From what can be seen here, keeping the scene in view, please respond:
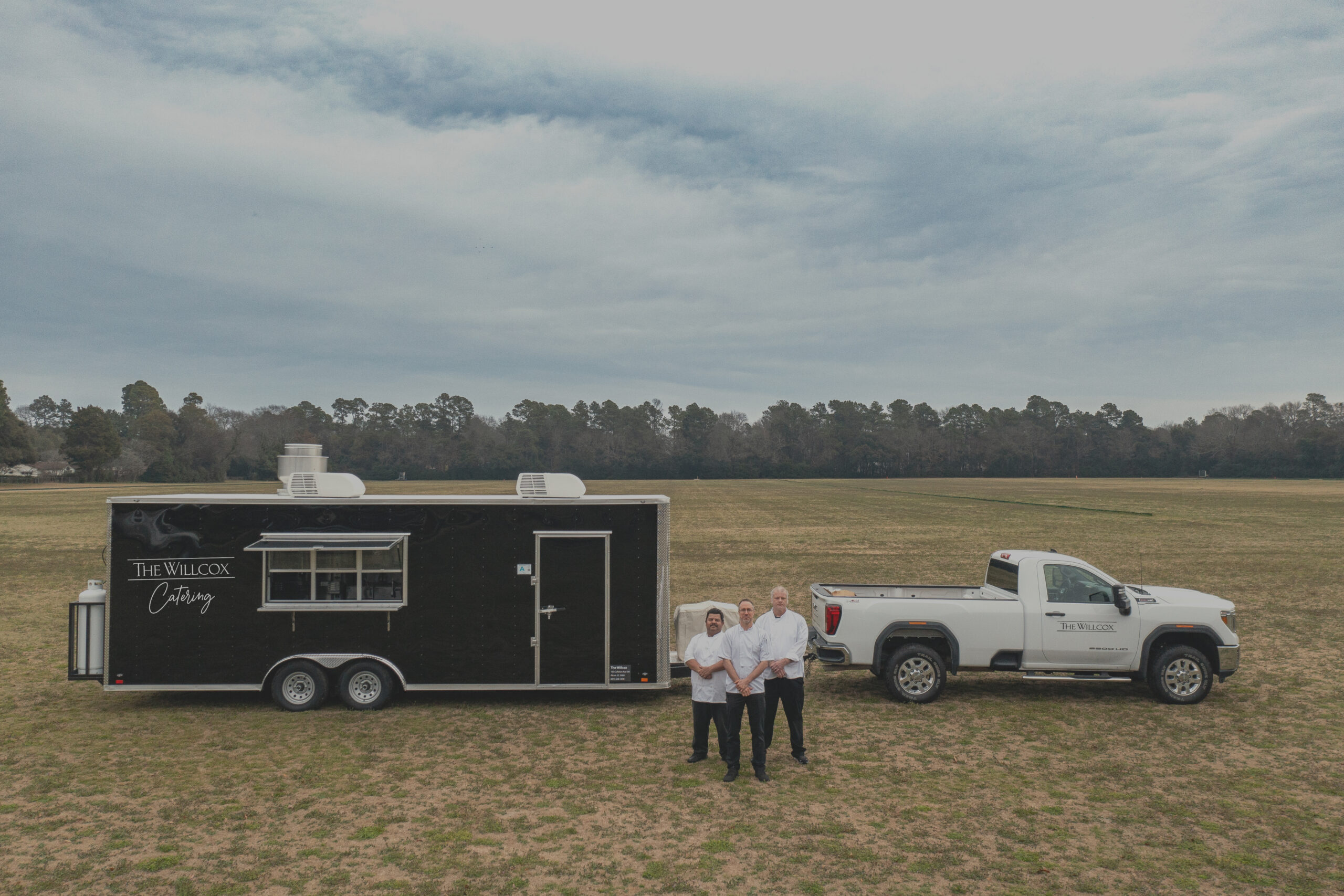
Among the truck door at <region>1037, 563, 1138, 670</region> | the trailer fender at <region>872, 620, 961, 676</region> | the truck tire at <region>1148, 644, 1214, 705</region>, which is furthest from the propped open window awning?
the truck tire at <region>1148, 644, 1214, 705</region>

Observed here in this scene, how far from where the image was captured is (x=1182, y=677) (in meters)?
11.0

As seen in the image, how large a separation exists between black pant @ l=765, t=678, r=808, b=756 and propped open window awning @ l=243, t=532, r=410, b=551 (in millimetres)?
5061

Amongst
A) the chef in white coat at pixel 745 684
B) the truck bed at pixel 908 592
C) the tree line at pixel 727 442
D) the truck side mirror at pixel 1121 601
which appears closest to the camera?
the chef in white coat at pixel 745 684

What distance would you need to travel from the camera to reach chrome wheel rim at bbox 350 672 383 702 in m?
10.4

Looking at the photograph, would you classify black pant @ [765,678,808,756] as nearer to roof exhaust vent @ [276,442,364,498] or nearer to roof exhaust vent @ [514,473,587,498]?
roof exhaust vent @ [514,473,587,498]

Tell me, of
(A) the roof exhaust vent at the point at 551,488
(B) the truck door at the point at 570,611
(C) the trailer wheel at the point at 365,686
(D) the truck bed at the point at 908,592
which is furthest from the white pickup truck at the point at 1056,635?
(C) the trailer wheel at the point at 365,686

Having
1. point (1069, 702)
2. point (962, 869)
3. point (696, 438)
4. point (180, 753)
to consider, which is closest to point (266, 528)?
point (180, 753)

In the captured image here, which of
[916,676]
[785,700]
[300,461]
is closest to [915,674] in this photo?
[916,676]

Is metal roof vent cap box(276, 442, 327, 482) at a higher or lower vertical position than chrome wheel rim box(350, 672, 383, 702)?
higher

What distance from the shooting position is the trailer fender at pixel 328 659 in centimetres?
1027

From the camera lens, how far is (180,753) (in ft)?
29.9

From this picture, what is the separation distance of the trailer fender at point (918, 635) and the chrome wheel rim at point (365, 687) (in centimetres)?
647

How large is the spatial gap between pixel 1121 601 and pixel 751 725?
18.6 ft

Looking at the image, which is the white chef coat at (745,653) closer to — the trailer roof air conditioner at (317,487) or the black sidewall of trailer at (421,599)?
the black sidewall of trailer at (421,599)
